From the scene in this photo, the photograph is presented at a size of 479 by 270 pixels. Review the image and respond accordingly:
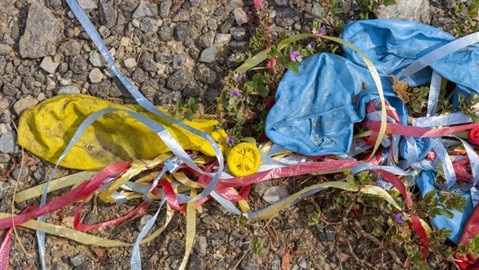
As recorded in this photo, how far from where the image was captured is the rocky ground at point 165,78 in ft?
8.50

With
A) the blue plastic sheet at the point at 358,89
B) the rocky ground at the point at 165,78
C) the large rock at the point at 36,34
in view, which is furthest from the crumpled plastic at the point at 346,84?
the large rock at the point at 36,34

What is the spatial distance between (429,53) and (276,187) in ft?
2.57

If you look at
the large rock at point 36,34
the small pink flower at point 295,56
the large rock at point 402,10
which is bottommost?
the small pink flower at point 295,56

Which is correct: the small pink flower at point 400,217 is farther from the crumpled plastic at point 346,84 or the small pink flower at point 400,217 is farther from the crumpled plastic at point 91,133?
the crumpled plastic at point 91,133

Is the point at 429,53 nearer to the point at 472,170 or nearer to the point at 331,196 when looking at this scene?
the point at 472,170

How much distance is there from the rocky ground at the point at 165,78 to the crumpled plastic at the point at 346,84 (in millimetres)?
133

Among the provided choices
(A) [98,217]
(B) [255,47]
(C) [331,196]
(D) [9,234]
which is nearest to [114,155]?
(A) [98,217]

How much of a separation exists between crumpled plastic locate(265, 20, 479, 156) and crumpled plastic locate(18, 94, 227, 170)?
287mm

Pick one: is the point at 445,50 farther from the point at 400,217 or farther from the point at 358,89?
the point at 400,217

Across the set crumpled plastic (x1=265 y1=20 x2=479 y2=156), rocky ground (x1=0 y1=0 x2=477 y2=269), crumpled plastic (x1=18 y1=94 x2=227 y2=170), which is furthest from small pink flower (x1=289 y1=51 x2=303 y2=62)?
crumpled plastic (x1=18 y1=94 x2=227 y2=170)

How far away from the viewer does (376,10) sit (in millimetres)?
2588

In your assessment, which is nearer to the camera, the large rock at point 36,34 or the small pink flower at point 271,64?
the small pink flower at point 271,64

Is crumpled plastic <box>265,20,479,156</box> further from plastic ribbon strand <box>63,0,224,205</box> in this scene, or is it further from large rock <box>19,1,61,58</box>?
large rock <box>19,1,61,58</box>

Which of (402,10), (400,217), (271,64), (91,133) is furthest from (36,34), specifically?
(400,217)
